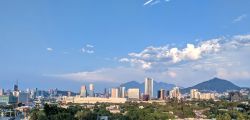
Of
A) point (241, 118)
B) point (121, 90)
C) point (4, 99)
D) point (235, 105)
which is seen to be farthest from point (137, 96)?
point (241, 118)

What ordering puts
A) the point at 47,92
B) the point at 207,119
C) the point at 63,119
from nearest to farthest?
the point at 63,119, the point at 207,119, the point at 47,92

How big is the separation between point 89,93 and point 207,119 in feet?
399

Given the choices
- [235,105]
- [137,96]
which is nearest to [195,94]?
[137,96]

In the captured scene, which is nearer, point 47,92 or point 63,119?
point 63,119

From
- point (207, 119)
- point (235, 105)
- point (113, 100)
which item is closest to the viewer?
point (207, 119)

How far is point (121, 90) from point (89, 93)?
26.6m

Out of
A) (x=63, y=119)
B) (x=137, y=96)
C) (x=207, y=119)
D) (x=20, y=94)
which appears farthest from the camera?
(x=137, y=96)

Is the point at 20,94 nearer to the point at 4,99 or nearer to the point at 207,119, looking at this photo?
the point at 4,99

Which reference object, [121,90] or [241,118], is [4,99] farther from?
[241,118]

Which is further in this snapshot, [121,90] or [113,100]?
[121,90]

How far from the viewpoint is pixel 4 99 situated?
109 m

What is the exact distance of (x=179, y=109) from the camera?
64.6m

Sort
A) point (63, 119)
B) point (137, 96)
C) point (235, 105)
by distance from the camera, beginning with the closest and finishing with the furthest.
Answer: point (63, 119) < point (235, 105) < point (137, 96)

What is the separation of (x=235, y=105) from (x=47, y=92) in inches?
4835
